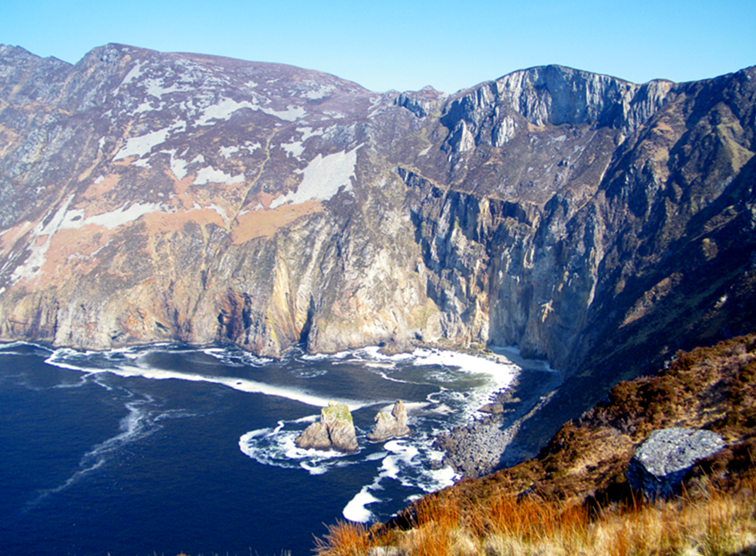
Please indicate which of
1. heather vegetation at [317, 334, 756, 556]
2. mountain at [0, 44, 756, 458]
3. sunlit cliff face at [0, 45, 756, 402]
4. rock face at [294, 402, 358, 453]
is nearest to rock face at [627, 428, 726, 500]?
heather vegetation at [317, 334, 756, 556]

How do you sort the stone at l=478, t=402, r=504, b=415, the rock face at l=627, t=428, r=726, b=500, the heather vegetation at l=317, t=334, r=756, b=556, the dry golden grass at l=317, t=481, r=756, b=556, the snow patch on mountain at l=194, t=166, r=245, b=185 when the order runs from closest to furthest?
1. the dry golden grass at l=317, t=481, r=756, b=556
2. the heather vegetation at l=317, t=334, r=756, b=556
3. the rock face at l=627, t=428, r=726, b=500
4. the stone at l=478, t=402, r=504, b=415
5. the snow patch on mountain at l=194, t=166, r=245, b=185

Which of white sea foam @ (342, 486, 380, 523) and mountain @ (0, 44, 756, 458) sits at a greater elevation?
mountain @ (0, 44, 756, 458)

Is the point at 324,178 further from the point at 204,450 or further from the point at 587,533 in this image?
the point at 587,533

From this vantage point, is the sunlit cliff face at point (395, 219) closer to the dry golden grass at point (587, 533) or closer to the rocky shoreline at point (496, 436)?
the rocky shoreline at point (496, 436)

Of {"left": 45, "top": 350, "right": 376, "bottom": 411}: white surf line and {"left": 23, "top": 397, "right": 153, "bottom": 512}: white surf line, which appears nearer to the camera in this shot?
{"left": 23, "top": 397, "right": 153, "bottom": 512}: white surf line

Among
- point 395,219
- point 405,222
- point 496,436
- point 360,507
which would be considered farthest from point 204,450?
point 405,222

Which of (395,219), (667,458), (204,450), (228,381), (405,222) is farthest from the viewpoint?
(405,222)

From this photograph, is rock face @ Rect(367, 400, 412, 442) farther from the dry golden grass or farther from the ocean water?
the dry golden grass
